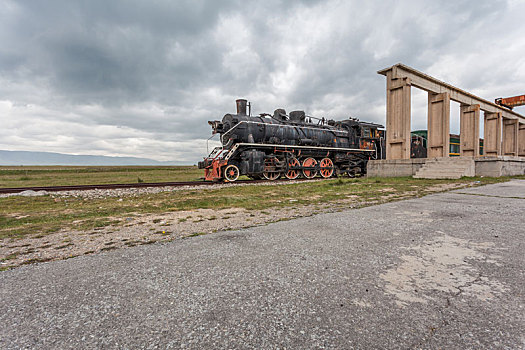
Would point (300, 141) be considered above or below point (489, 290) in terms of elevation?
above

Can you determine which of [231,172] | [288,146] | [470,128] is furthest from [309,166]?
[470,128]

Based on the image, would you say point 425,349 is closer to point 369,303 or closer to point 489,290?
point 369,303

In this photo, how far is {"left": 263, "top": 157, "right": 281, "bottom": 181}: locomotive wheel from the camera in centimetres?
1454

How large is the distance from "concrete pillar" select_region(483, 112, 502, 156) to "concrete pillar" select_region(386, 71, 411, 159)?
42.0 feet

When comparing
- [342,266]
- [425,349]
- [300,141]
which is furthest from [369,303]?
[300,141]

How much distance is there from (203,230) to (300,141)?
Answer: 12.9 metres

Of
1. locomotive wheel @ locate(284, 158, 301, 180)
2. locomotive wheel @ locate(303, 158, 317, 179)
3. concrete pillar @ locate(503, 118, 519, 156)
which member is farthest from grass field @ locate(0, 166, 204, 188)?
concrete pillar @ locate(503, 118, 519, 156)

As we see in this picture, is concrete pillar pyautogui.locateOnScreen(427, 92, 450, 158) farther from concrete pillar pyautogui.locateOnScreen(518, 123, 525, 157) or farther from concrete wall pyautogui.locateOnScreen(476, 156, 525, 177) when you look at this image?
concrete pillar pyautogui.locateOnScreen(518, 123, 525, 157)

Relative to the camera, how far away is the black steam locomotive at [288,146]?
13680mm

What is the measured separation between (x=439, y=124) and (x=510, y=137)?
1613 cm

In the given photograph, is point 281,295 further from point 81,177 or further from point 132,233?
point 81,177

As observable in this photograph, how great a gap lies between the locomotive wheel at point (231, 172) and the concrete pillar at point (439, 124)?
1310cm

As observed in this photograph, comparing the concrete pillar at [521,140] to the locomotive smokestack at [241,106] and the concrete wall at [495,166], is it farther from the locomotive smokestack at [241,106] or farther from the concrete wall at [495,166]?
the locomotive smokestack at [241,106]

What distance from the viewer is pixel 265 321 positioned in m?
1.51
